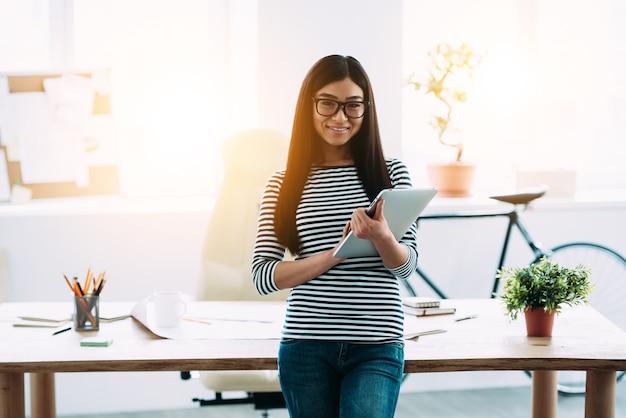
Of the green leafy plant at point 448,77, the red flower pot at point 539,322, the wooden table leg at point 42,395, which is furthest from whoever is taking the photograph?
A: the green leafy plant at point 448,77

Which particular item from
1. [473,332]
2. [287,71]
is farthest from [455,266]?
[473,332]

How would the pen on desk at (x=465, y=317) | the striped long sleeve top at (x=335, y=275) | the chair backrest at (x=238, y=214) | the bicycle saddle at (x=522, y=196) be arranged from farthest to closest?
the bicycle saddle at (x=522, y=196) < the chair backrest at (x=238, y=214) < the pen on desk at (x=465, y=317) < the striped long sleeve top at (x=335, y=275)

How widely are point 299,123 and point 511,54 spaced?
7.59 ft

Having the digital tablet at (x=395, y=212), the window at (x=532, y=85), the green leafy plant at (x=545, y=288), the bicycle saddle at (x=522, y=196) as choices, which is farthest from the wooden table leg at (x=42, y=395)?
the window at (x=532, y=85)

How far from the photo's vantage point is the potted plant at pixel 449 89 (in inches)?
139

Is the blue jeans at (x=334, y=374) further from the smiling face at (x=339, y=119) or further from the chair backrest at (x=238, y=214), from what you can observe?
the chair backrest at (x=238, y=214)

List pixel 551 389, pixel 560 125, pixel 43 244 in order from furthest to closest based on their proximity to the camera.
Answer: pixel 560 125, pixel 43 244, pixel 551 389

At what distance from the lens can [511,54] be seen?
4.00m

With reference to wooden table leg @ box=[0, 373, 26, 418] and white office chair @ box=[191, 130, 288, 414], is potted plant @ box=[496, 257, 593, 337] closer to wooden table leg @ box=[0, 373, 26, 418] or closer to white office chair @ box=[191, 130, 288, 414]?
white office chair @ box=[191, 130, 288, 414]

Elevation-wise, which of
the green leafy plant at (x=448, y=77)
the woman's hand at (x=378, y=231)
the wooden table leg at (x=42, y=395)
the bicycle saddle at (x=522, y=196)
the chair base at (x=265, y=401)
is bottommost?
the chair base at (x=265, y=401)

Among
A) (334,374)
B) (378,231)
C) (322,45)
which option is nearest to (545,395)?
(334,374)

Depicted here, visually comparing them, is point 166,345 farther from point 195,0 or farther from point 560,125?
point 560,125

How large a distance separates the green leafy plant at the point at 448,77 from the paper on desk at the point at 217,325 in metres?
1.64

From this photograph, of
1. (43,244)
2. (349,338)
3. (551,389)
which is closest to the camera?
(349,338)
